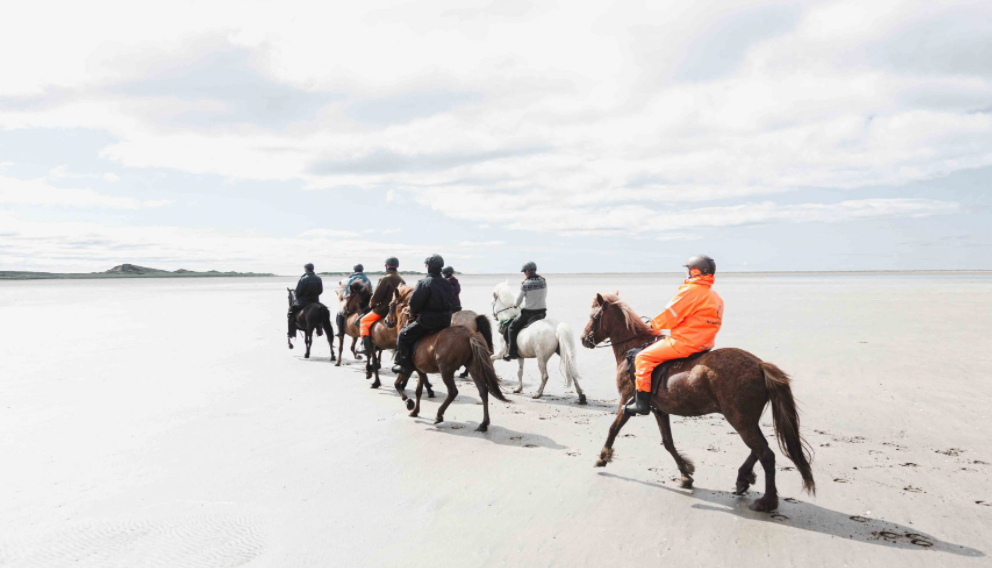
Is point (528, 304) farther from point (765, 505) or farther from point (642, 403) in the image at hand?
point (765, 505)

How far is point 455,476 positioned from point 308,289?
390 inches

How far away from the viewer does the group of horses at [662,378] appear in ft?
15.4

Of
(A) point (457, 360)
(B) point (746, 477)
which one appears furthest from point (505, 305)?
(B) point (746, 477)

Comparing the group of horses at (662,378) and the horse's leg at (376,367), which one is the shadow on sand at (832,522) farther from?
the horse's leg at (376,367)

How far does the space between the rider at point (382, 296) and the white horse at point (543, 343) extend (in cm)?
215

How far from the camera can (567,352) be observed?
31.5 feet

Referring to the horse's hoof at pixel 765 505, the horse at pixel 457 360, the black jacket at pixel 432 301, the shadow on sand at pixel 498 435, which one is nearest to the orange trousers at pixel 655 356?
the horse's hoof at pixel 765 505

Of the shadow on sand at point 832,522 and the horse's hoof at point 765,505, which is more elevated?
the horse's hoof at point 765,505

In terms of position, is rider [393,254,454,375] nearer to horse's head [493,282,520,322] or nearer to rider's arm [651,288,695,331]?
horse's head [493,282,520,322]

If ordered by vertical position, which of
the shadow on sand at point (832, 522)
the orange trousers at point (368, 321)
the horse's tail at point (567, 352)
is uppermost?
the orange trousers at point (368, 321)

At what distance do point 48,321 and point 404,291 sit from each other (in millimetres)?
20904

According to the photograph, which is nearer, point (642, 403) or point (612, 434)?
point (642, 403)

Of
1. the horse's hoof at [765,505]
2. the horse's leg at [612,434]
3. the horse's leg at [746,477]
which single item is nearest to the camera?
the horse's hoof at [765,505]

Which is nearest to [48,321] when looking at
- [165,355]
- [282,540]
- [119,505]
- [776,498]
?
[165,355]
